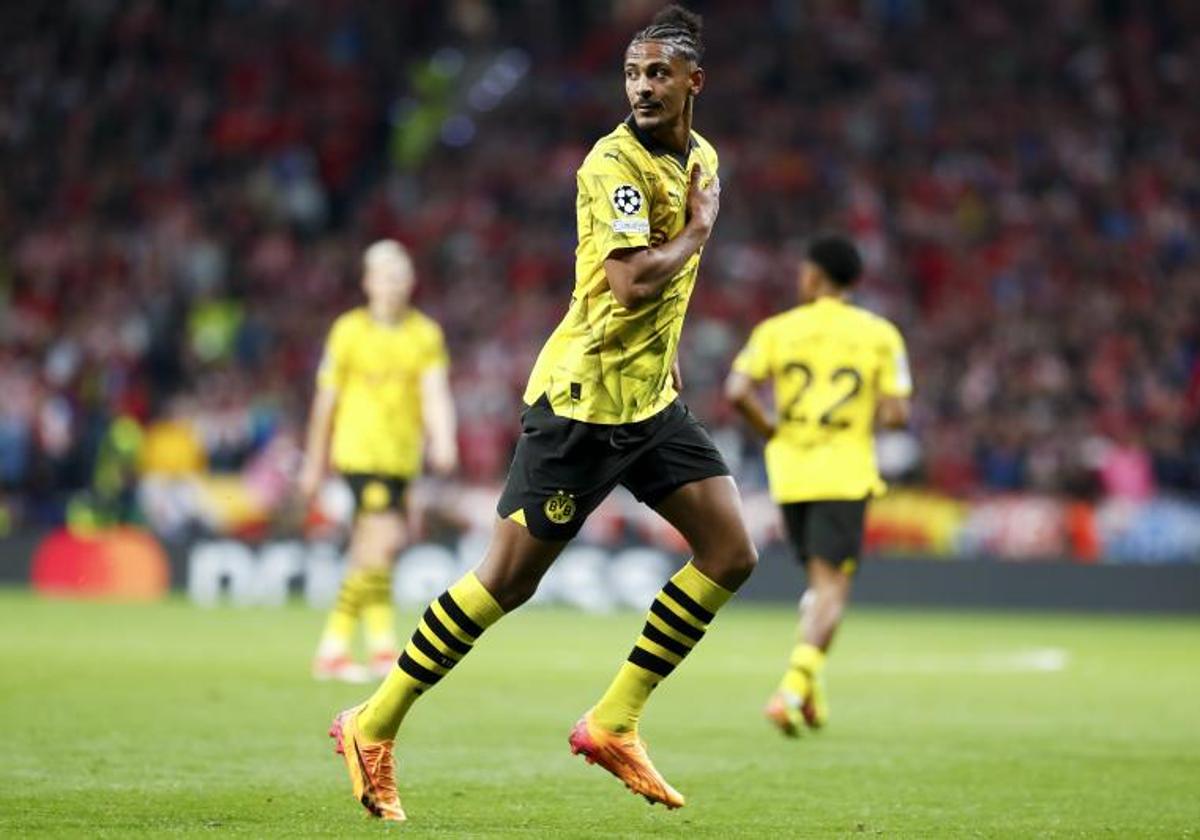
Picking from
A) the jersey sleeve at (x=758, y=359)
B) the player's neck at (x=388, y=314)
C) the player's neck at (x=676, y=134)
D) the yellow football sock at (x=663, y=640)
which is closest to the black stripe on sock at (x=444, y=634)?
the yellow football sock at (x=663, y=640)

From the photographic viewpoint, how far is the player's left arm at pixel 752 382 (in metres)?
10.4

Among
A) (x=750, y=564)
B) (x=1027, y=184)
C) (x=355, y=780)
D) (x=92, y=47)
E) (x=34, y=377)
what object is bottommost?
(x=355, y=780)

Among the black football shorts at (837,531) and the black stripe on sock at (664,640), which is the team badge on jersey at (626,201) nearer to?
the black stripe on sock at (664,640)

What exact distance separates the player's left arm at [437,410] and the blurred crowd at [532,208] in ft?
29.2

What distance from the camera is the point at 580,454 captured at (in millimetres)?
6629

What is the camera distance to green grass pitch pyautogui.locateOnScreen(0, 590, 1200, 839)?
679 cm

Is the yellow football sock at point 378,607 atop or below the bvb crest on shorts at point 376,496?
below

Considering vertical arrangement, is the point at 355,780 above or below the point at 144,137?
below

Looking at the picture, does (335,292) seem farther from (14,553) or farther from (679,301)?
(679,301)

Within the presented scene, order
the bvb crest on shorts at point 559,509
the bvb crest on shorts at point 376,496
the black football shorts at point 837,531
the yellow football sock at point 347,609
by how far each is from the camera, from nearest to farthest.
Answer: the bvb crest on shorts at point 559,509 → the black football shorts at point 837,531 → the yellow football sock at point 347,609 → the bvb crest on shorts at point 376,496

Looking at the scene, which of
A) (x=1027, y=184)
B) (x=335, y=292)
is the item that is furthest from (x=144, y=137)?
(x=1027, y=184)

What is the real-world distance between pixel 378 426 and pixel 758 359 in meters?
3.12

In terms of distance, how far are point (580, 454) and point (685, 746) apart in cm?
285

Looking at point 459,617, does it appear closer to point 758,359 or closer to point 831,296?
point 758,359
